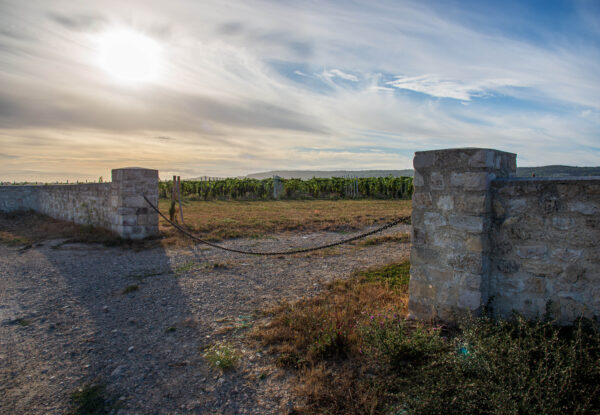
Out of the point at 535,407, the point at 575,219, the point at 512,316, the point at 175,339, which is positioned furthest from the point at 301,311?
the point at 575,219

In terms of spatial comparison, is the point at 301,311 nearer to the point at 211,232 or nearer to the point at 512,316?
the point at 512,316

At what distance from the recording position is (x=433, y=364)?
290 cm

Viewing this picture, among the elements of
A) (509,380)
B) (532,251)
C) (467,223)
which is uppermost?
(467,223)

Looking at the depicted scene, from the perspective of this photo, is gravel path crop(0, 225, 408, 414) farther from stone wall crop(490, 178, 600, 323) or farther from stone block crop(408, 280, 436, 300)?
stone wall crop(490, 178, 600, 323)

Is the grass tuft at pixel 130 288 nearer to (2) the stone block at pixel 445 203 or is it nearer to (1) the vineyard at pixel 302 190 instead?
(2) the stone block at pixel 445 203

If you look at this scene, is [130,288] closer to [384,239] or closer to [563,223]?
[563,223]

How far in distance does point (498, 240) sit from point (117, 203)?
903 cm

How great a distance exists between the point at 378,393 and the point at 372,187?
25.4m

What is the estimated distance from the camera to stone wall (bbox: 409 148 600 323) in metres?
3.26

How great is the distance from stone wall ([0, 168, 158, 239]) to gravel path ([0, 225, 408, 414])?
1165mm

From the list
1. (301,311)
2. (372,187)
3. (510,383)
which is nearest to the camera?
(510,383)

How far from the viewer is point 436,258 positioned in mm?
3961

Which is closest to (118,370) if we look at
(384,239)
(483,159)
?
(483,159)

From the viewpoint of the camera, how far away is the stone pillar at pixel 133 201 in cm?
934
